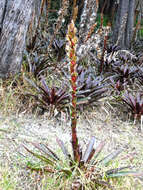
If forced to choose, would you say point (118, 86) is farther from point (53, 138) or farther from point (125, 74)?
point (53, 138)

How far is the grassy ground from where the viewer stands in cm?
202

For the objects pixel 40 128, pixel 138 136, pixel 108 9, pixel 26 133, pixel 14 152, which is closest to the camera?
pixel 14 152

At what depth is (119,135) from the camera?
10.5ft

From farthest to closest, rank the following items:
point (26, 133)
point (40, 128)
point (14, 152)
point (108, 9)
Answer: point (108, 9), point (40, 128), point (26, 133), point (14, 152)

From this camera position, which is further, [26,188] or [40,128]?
[40,128]

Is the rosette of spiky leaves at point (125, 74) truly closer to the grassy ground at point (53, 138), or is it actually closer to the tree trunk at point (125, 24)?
the grassy ground at point (53, 138)

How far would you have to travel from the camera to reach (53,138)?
9.19 ft

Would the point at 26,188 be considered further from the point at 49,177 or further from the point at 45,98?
the point at 45,98

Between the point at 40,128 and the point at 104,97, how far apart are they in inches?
44.6

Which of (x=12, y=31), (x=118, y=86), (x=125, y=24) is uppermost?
(x=125, y=24)

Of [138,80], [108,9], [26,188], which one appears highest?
[108,9]

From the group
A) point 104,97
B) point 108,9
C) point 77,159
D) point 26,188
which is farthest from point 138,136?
point 108,9

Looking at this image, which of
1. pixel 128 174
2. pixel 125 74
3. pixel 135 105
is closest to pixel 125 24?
pixel 125 74

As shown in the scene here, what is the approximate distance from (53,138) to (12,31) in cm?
179
